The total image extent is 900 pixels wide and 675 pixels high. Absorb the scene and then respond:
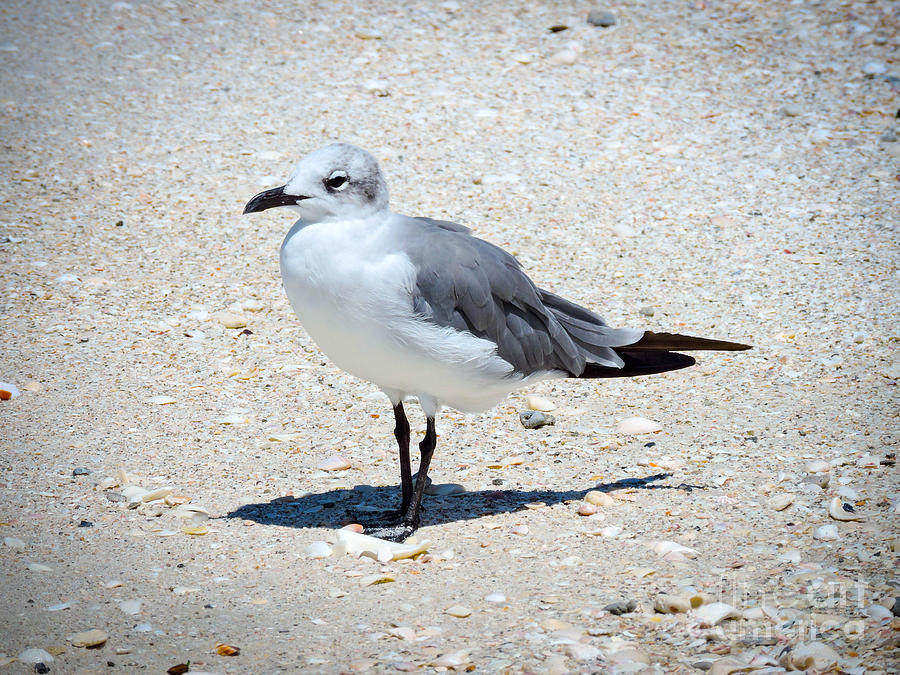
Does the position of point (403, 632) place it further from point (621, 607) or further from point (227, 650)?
point (621, 607)

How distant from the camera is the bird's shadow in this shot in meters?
4.41

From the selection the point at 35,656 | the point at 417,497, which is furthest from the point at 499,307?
the point at 35,656

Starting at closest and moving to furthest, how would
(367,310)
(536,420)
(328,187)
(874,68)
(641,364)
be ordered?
(367,310), (328,187), (641,364), (536,420), (874,68)

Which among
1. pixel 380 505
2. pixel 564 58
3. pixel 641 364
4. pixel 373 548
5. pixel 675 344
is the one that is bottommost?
pixel 380 505

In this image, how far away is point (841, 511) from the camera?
4.15 m

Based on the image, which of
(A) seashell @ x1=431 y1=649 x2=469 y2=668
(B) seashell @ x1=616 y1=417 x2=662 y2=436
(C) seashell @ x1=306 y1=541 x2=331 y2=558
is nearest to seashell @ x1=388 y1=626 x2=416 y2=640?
(A) seashell @ x1=431 y1=649 x2=469 y2=668

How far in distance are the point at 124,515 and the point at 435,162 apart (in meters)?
4.07

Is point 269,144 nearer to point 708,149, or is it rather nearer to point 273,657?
point 708,149

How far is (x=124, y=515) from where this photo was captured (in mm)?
4316

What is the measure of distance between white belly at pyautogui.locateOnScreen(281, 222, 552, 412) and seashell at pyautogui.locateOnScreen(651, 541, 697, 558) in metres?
0.99

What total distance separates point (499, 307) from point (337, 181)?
867 millimetres

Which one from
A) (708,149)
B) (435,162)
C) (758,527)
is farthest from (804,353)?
(435,162)

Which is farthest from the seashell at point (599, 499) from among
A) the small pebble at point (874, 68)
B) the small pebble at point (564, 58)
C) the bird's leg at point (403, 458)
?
the small pebble at point (874, 68)

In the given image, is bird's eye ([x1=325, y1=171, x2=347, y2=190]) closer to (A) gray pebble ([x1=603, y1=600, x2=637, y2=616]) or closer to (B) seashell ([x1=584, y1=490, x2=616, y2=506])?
(B) seashell ([x1=584, y1=490, x2=616, y2=506])
